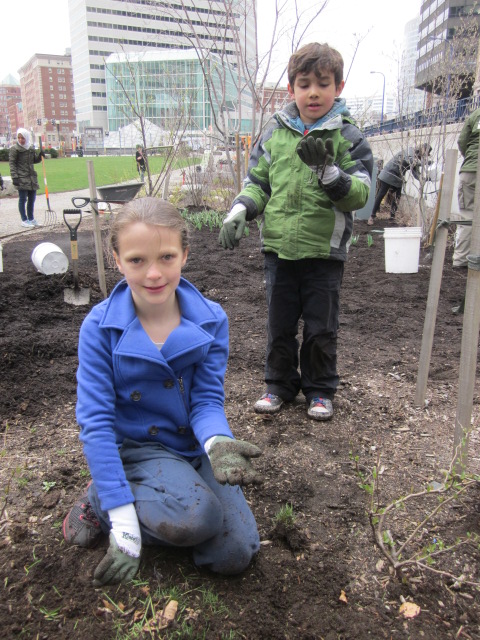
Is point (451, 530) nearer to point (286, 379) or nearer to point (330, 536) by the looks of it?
point (330, 536)

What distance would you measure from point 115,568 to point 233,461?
463 millimetres

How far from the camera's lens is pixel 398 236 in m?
5.88

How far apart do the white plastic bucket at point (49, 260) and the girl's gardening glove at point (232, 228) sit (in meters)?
3.69

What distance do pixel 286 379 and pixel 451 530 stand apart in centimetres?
122

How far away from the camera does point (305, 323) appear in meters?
2.80

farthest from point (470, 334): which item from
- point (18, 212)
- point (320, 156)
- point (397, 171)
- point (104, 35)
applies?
point (104, 35)

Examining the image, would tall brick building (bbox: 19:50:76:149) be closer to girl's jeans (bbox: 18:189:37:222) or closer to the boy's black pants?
girl's jeans (bbox: 18:189:37:222)

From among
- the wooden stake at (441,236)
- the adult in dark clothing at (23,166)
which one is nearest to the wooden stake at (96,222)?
the wooden stake at (441,236)

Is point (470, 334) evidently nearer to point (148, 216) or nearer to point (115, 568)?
point (148, 216)

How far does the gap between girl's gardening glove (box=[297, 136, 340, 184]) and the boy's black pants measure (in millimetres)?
492

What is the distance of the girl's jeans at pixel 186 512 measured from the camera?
5.33 ft

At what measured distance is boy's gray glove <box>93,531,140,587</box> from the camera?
1.51 meters

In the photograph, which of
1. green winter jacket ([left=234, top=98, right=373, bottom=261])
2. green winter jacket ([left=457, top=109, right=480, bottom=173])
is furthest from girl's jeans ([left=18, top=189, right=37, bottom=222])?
green winter jacket ([left=234, top=98, right=373, bottom=261])

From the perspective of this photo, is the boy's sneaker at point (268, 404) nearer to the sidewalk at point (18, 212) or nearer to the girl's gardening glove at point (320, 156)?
the girl's gardening glove at point (320, 156)
